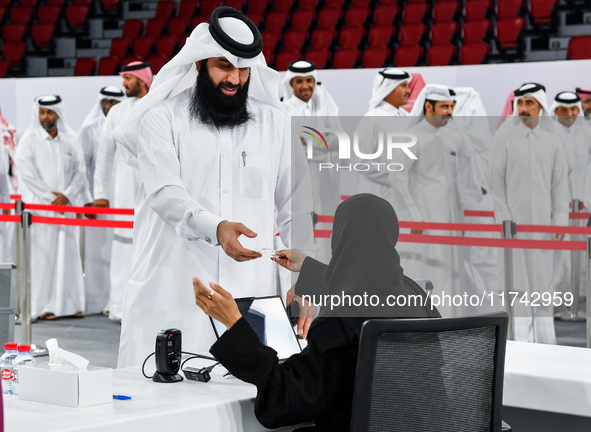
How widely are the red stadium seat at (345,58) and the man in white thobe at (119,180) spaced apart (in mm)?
3650

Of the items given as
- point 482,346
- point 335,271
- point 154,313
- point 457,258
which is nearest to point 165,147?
point 154,313

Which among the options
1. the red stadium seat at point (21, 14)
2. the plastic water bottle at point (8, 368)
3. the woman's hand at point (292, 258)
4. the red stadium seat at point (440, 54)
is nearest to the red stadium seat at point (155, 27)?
the red stadium seat at point (21, 14)

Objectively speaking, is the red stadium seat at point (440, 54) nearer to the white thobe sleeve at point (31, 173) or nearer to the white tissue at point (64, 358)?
the white thobe sleeve at point (31, 173)

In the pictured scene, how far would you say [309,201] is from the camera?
291 centimetres

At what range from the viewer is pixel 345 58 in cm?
983

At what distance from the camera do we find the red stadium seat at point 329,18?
1058 centimetres

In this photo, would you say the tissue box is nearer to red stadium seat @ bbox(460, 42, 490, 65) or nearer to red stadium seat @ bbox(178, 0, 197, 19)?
red stadium seat @ bbox(460, 42, 490, 65)

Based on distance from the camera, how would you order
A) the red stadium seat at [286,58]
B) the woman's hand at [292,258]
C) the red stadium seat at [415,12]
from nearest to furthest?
the woman's hand at [292,258] → the red stadium seat at [286,58] → the red stadium seat at [415,12]

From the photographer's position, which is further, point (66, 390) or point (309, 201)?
point (309, 201)

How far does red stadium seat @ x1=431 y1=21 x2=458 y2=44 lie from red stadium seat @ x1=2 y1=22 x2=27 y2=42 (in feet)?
19.2

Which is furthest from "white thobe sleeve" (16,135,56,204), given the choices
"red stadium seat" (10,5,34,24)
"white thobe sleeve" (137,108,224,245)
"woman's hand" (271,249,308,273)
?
"red stadium seat" (10,5,34,24)

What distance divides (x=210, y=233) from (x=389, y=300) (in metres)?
0.99

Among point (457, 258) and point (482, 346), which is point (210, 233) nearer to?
point (482, 346)

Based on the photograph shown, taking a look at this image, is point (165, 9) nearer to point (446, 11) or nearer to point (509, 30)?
point (446, 11)
